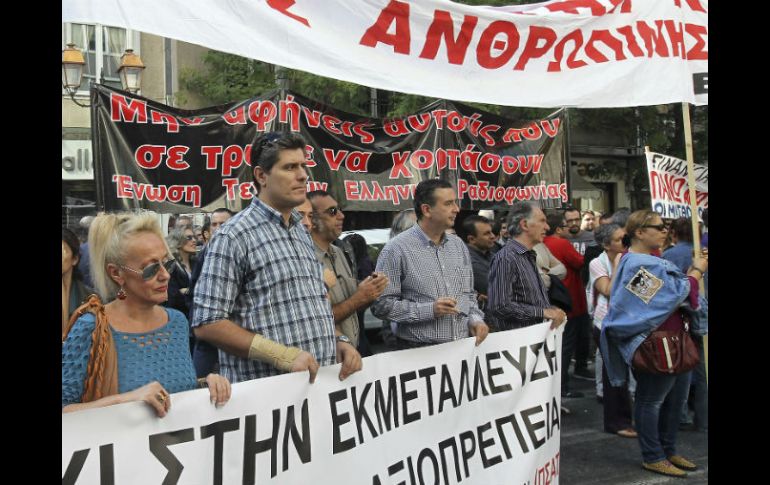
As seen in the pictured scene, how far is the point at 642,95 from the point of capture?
561 centimetres

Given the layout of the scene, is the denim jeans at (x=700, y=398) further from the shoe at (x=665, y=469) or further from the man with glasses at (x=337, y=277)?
the man with glasses at (x=337, y=277)

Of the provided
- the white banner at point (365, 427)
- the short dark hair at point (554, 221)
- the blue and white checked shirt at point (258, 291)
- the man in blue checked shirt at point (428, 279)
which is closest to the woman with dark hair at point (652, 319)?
the white banner at point (365, 427)

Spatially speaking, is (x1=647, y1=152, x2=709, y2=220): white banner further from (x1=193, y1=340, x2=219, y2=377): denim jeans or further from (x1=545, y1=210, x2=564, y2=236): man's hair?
(x1=193, y1=340, x2=219, y2=377): denim jeans

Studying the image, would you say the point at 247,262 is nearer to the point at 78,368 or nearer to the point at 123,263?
the point at 123,263

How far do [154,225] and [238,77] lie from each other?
16692 millimetres

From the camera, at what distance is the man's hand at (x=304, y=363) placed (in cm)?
321

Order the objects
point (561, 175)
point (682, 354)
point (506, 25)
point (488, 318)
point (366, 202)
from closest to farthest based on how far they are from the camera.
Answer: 1. point (506, 25)
2. point (682, 354)
3. point (488, 318)
4. point (366, 202)
5. point (561, 175)

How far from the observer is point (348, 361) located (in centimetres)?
347

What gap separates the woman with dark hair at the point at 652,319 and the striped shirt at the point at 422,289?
1.32 meters

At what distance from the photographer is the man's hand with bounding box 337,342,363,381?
3467 mm

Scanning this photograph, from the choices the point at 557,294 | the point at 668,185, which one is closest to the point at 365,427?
the point at 557,294

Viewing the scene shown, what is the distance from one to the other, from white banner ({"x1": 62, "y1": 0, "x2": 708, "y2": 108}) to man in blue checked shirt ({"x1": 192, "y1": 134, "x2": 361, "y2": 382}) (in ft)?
2.08

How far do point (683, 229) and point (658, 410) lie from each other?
242cm

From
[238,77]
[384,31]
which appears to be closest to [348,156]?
[384,31]
